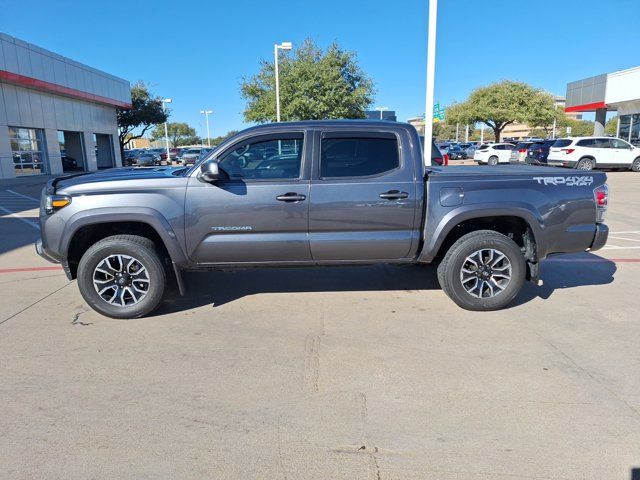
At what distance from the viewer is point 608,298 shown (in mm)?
5125

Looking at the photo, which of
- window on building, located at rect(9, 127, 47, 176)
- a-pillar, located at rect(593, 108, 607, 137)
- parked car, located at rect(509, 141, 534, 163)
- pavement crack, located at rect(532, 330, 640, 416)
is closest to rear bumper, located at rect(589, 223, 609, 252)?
pavement crack, located at rect(532, 330, 640, 416)

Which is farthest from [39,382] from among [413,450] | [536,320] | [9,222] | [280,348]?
[9,222]

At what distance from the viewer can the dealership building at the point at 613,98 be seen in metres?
28.0

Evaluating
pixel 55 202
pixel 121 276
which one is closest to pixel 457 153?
pixel 121 276

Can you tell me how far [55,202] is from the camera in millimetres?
4410

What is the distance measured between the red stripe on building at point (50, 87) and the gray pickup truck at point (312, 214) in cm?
2434

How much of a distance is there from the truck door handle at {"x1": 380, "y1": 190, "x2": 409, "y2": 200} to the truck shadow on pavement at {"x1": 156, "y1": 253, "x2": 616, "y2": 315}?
1416 millimetres

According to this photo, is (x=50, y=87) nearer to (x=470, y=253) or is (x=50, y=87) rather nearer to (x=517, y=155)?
(x=517, y=155)

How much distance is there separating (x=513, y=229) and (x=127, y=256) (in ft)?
13.3

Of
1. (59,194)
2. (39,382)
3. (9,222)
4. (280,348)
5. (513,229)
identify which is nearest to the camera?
(39,382)

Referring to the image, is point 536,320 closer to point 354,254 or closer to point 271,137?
point 354,254

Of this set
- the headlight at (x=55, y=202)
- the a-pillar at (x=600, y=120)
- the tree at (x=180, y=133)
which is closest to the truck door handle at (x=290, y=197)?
the headlight at (x=55, y=202)

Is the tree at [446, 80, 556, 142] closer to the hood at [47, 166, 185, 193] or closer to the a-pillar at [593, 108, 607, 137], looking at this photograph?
the a-pillar at [593, 108, 607, 137]

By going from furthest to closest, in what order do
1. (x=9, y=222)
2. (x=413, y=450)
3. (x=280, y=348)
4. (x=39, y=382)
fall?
(x=9, y=222)
(x=280, y=348)
(x=39, y=382)
(x=413, y=450)
